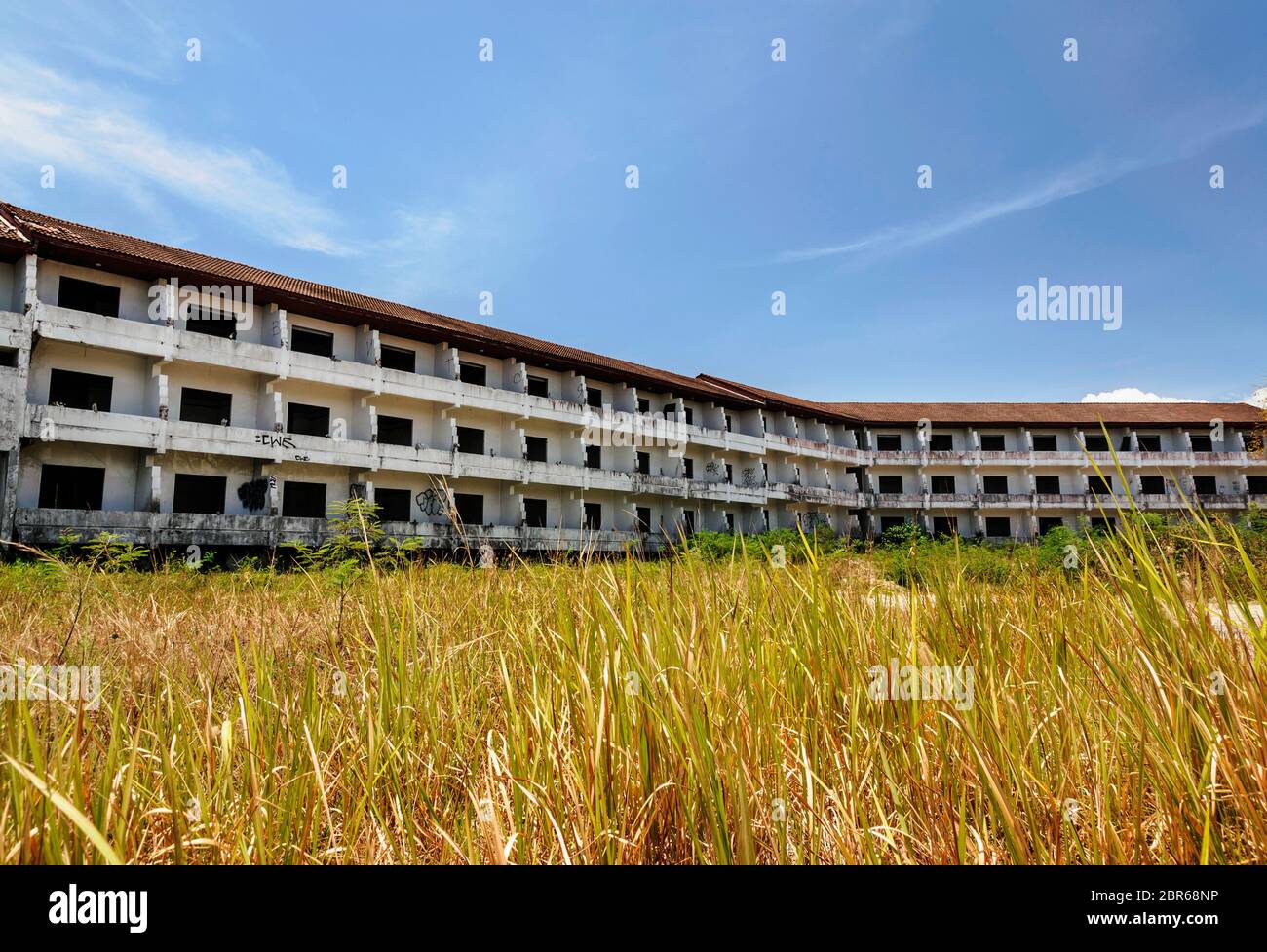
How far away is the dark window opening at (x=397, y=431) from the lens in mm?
24453

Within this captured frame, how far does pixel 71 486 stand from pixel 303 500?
19.1 feet

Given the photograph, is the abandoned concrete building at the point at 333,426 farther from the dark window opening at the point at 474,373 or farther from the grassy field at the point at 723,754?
the grassy field at the point at 723,754

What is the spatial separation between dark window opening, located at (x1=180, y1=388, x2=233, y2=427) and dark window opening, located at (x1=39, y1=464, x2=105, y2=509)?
280 centimetres

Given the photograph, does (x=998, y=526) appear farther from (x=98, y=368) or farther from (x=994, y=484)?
(x=98, y=368)

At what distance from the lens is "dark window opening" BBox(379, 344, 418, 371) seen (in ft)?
81.2

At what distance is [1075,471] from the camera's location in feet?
141

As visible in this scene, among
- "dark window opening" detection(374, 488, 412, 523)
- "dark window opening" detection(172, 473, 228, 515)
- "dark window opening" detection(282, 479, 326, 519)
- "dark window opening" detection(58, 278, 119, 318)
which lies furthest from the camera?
"dark window opening" detection(374, 488, 412, 523)

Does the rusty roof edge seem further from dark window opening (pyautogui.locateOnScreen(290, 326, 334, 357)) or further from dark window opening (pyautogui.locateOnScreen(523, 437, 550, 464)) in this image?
dark window opening (pyautogui.locateOnScreen(523, 437, 550, 464))

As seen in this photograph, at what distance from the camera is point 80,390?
17.7 meters

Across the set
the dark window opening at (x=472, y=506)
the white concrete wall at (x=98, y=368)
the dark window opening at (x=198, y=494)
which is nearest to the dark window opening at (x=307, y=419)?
the dark window opening at (x=198, y=494)

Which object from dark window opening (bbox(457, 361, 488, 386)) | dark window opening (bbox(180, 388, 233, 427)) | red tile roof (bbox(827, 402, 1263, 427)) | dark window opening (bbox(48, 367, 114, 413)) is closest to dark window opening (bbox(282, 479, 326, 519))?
dark window opening (bbox(180, 388, 233, 427))

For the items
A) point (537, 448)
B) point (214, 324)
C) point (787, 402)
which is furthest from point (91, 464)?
point (787, 402)

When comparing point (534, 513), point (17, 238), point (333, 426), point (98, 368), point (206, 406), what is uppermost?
point (17, 238)
